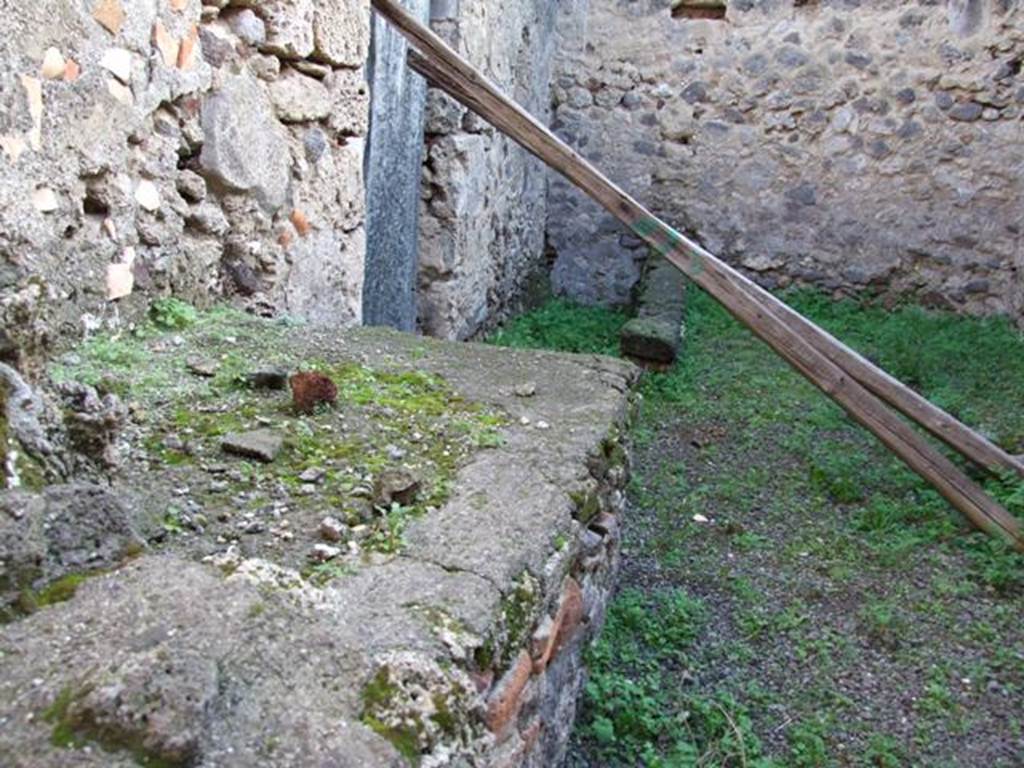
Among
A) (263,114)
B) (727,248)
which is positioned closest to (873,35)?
(727,248)

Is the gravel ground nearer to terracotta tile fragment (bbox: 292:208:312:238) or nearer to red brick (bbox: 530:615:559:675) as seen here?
red brick (bbox: 530:615:559:675)

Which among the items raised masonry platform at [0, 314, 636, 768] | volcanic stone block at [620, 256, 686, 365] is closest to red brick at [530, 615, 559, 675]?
raised masonry platform at [0, 314, 636, 768]

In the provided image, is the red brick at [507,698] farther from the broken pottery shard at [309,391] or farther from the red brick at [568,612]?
the broken pottery shard at [309,391]

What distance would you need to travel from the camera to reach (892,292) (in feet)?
21.2

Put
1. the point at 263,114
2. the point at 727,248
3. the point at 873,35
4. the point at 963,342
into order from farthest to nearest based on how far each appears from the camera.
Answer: the point at 727,248 → the point at 873,35 → the point at 963,342 → the point at 263,114

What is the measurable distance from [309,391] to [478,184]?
3.10m

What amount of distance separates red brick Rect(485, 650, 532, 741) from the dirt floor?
28.7 inches

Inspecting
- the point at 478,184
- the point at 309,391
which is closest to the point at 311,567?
the point at 309,391

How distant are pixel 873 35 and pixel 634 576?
4534 millimetres

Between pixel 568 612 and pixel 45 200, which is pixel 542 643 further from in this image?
pixel 45 200

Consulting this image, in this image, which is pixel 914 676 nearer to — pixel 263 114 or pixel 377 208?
pixel 263 114

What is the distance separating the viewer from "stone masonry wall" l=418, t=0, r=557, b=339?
451cm

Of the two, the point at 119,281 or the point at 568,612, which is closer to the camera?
the point at 568,612

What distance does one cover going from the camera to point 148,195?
7.38ft
